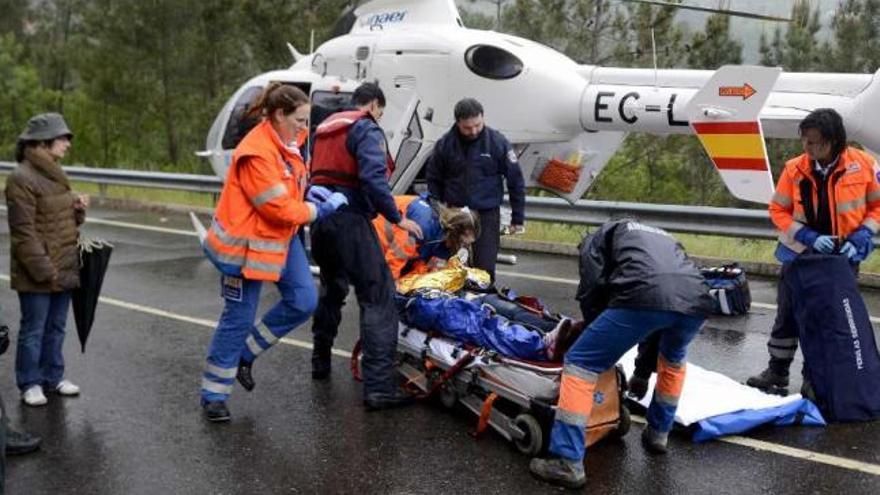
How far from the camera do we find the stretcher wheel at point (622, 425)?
17.6 ft

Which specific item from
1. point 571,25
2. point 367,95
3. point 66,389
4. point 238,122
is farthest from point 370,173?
point 571,25

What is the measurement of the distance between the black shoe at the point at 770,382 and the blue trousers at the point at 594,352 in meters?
1.64

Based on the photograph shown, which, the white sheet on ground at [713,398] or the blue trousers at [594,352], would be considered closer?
the blue trousers at [594,352]

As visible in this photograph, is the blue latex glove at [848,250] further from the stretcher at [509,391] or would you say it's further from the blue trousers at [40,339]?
the blue trousers at [40,339]

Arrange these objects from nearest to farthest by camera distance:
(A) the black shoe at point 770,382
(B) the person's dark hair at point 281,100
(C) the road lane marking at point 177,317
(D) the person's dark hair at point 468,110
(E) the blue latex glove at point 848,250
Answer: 1. (B) the person's dark hair at point 281,100
2. (E) the blue latex glove at point 848,250
3. (A) the black shoe at point 770,382
4. (C) the road lane marking at point 177,317
5. (D) the person's dark hair at point 468,110

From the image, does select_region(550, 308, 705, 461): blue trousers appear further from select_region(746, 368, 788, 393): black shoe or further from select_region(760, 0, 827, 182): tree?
select_region(760, 0, 827, 182): tree

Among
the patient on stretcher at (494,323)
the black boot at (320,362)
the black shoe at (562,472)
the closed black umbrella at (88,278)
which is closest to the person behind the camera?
the black shoe at (562,472)

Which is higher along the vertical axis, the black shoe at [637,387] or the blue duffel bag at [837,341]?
the blue duffel bag at [837,341]

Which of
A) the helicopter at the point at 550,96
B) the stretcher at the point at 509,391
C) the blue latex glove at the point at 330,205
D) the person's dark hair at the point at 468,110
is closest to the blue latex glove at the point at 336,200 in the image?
the blue latex glove at the point at 330,205

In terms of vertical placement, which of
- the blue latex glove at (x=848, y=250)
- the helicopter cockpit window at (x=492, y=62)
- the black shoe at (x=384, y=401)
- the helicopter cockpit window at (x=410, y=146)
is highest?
the helicopter cockpit window at (x=492, y=62)

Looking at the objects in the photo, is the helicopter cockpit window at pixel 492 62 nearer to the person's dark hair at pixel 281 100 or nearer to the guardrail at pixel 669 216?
the guardrail at pixel 669 216

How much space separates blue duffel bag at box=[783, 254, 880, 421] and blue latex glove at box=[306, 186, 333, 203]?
284cm

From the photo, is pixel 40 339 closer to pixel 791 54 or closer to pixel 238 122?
pixel 238 122

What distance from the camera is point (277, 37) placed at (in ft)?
78.3
